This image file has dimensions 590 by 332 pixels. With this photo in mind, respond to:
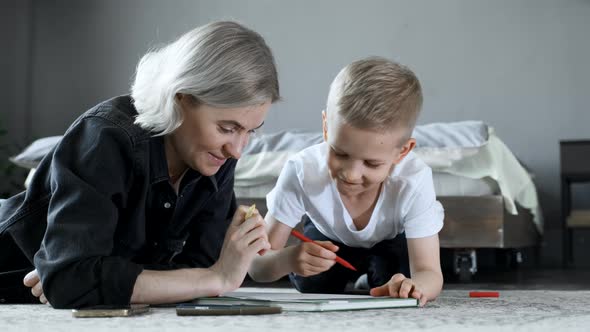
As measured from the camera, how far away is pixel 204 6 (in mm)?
4836

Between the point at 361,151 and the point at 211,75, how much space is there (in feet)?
1.08

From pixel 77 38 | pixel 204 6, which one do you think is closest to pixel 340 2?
pixel 204 6

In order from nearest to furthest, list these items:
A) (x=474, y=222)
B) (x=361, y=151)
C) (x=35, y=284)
Result: (x=35, y=284), (x=361, y=151), (x=474, y=222)

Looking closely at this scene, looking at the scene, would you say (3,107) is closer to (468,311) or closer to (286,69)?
(286,69)

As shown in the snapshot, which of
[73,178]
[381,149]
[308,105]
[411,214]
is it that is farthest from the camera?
[308,105]

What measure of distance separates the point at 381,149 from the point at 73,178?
0.53m

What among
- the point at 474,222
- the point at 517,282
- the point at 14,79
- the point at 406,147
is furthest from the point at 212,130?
the point at 14,79

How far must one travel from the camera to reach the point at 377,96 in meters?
1.45

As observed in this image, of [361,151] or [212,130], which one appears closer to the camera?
[212,130]

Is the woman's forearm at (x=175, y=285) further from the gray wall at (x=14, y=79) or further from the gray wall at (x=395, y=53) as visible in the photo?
the gray wall at (x=14, y=79)

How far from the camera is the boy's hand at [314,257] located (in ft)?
4.56

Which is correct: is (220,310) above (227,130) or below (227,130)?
below

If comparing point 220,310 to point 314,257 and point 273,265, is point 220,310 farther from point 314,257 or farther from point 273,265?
point 273,265

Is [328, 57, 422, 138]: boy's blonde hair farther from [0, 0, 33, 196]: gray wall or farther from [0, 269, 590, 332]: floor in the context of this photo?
[0, 0, 33, 196]: gray wall
